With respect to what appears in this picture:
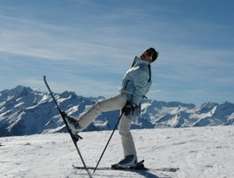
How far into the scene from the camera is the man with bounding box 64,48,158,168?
12.5 metres

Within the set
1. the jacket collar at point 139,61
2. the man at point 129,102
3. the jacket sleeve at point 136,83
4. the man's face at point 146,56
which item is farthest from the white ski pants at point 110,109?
the man's face at point 146,56

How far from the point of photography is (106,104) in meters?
12.5

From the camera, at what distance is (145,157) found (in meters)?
15.3

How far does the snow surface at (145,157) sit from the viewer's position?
1234 centimetres

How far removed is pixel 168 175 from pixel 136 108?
5.99ft

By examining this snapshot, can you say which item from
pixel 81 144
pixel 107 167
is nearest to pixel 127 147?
pixel 107 167

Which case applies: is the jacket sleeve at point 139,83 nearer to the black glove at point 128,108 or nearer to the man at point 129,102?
the man at point 129,102

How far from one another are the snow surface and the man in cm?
89

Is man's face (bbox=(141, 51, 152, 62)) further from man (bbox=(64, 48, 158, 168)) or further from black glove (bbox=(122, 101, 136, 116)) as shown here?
black glove (bbox=(122, 101, 136, 116))

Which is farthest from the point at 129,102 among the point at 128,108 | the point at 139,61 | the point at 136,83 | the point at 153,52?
the point at 153,52

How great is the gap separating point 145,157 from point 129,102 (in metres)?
3.21

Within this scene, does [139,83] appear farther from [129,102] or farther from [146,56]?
[146,56]

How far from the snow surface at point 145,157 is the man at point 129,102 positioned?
0.89 m

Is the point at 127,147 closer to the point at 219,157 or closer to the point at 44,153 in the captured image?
the point at 219,157
